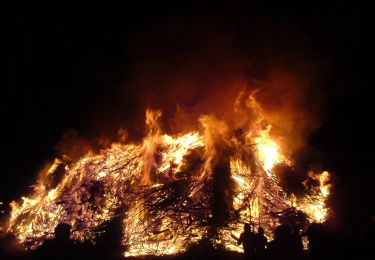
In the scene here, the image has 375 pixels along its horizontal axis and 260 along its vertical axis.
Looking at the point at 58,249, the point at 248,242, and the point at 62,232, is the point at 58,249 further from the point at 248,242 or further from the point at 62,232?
the point at 248,242

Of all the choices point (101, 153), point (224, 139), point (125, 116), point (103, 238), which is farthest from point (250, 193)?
point (125, 116)

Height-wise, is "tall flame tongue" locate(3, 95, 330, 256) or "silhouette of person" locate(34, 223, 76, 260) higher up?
"tall flame tongue" locate(3, 95, 330, 256)

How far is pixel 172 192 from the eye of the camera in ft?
34.8

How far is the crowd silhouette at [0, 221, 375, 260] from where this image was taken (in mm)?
7906

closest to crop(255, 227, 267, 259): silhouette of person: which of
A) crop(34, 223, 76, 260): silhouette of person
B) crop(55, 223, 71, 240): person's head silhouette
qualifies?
crop(34, 223, 76, 260): silhouette of person

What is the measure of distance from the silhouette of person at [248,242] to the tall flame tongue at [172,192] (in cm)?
59

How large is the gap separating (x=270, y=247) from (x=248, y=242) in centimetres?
53

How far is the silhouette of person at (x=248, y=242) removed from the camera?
324 inches

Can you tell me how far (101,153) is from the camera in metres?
12.9

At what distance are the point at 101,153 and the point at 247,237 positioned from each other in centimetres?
626

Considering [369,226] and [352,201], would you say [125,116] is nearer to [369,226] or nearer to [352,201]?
[352,201]

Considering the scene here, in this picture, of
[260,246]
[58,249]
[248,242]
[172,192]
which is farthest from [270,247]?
[58,249]

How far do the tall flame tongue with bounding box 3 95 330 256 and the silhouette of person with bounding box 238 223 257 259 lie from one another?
1.95ft

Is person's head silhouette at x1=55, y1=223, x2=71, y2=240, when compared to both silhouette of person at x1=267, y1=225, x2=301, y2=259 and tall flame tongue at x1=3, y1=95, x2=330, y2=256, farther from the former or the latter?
silhouette of person at x1=267, y1=225, x2=301, y2=259
